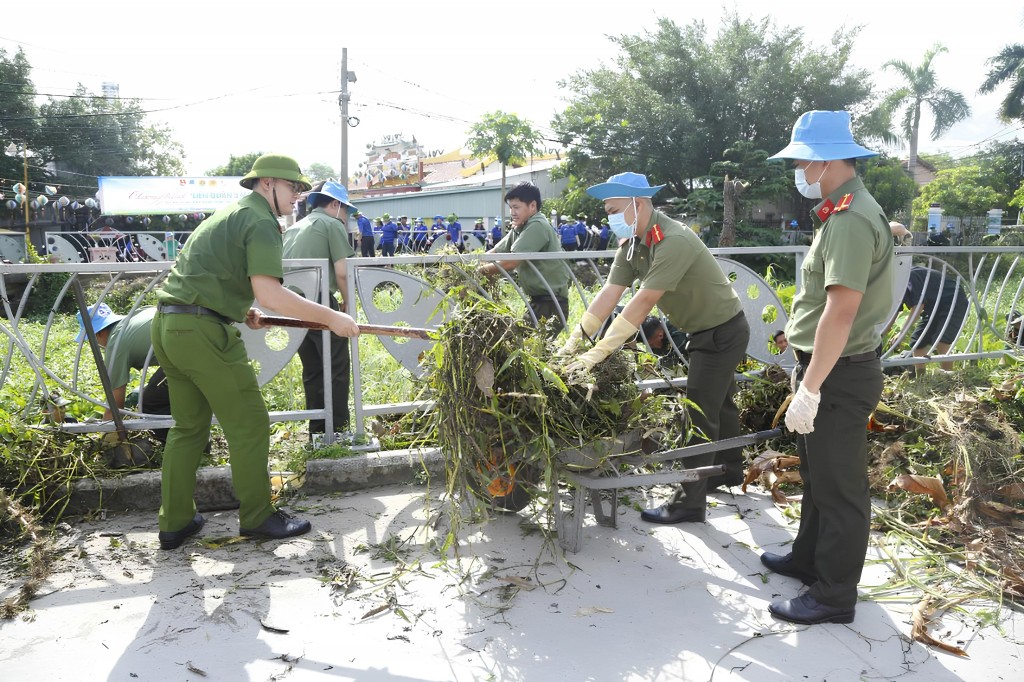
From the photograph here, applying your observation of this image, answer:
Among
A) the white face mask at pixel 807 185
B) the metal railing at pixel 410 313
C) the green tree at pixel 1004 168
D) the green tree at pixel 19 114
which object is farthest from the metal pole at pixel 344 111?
the green tree at pixel 1004 168

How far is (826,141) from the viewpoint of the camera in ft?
9.10

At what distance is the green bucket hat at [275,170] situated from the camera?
342 centimetres

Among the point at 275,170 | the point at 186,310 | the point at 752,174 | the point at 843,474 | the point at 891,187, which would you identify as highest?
the point at 752,174

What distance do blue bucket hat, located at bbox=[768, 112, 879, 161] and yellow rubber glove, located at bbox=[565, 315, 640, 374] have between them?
96 cm

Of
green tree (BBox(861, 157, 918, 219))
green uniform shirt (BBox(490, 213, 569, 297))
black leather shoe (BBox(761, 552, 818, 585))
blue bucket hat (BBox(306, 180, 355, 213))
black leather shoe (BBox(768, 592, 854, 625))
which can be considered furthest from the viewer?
green tree (BBox(861, 157, 918, 219))

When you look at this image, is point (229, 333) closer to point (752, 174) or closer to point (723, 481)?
point (723, 481)

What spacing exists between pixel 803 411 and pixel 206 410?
277 centimetres

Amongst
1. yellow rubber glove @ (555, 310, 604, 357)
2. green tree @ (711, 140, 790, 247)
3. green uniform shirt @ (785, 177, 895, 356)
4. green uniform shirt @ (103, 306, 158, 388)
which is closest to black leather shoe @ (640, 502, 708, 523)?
yellow rubber glove @ (555, 310, 604, 357)

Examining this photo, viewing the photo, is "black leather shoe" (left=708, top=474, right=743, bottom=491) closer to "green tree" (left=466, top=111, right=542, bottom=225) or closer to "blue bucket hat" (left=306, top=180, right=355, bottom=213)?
"blue bucket hat" (left=306, top=180, right=355, bottom=213)

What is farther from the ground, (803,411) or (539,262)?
(539,262)

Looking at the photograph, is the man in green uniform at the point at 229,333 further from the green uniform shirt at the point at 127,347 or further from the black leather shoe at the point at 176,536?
the green uniform shirt at the point at 127,347

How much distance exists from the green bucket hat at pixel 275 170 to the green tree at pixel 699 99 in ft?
110

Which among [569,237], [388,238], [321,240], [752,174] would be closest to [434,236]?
[388,238]

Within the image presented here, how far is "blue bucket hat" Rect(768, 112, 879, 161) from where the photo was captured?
2734 mm
